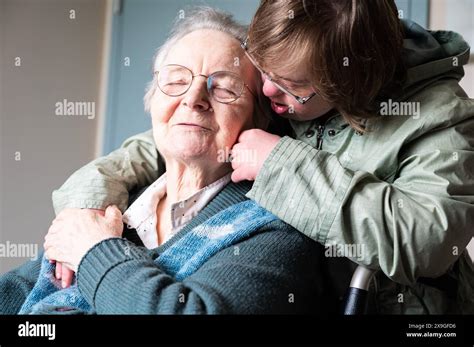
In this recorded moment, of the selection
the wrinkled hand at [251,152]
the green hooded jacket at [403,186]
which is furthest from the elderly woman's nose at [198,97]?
the green hooded jacket at [403,186]

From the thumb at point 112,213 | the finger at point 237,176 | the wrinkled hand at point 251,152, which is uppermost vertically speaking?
the wrinkled hand at point 251,152

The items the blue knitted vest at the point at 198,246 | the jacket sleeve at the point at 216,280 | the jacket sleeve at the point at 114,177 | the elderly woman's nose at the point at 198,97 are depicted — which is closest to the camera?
the jacket sleeve at the point at 216,280

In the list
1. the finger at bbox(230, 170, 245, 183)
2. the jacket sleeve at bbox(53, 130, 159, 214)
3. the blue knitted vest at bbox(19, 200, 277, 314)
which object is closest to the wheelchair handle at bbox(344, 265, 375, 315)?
the blue knitted vest at bbox(19, 200, 277, 314)

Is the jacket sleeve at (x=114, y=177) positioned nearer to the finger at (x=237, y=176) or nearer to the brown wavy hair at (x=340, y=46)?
the finger at (x=237, y=176)

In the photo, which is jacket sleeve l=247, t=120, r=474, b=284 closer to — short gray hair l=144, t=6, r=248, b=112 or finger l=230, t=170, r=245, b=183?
finger l=230, t=170, r=245, b=183

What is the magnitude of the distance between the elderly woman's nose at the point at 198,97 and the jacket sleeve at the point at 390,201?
0.22 metres

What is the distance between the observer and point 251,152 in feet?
4.63

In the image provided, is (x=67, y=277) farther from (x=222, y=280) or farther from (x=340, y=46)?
(x=340, y=46)

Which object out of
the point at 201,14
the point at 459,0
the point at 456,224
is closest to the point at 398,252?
the point at 456,224

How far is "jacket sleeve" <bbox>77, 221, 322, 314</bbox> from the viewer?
122cm

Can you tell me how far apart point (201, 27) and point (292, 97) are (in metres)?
0.31

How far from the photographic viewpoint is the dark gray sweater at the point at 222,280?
1217mm

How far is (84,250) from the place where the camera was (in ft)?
4.51

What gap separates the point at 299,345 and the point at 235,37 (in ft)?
2.28
